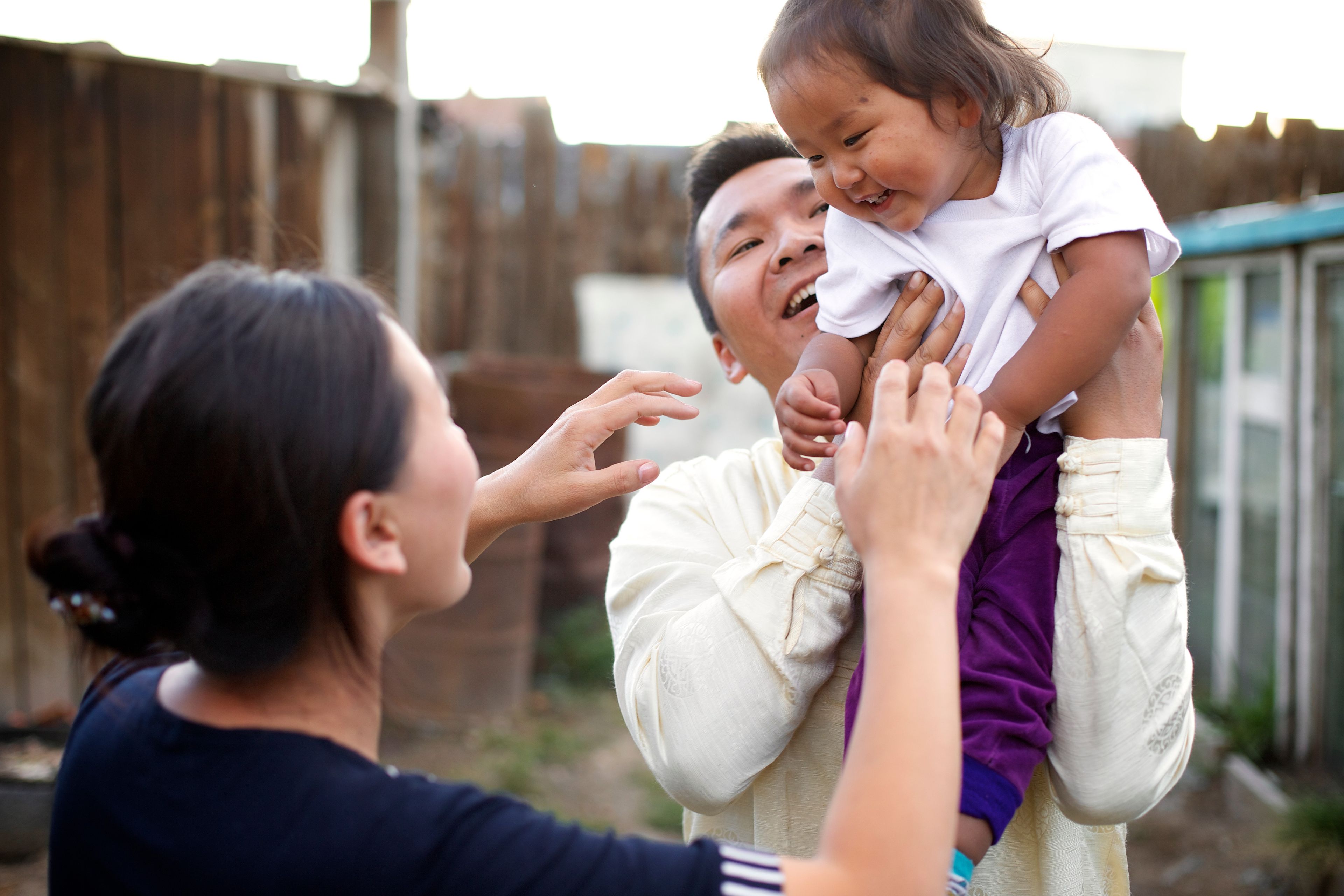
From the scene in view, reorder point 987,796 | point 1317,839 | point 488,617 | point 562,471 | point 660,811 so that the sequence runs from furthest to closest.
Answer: point 488,617 → point 660,811 → point 1317,839 → point 562,471 → point 987,796

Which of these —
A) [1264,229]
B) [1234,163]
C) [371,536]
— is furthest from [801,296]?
[1234,163]

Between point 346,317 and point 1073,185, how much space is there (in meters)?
1.09

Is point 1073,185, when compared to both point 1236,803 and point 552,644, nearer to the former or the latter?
point 1236,803

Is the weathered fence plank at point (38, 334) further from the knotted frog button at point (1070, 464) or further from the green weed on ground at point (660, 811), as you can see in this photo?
the knotted frog button at point (1070, 464)

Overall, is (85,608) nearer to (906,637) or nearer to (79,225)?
(906,637)

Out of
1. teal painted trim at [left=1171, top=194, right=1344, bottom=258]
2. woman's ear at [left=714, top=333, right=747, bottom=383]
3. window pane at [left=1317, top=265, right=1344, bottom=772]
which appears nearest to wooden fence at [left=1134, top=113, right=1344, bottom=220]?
teal painted trim at [left=1171, top=194, right=1344, bottom=258]

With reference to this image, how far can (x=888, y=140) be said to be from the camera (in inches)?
65.9

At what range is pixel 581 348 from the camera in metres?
6.99

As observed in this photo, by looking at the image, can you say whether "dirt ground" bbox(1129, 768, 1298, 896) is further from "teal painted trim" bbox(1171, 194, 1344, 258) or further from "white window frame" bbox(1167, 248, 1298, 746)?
"teal painted trim" bbox(1171, 194, 1344, 258)

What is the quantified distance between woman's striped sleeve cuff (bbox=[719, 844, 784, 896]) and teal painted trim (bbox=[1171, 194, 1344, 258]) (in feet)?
10.9

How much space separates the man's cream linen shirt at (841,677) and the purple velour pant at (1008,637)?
34mm

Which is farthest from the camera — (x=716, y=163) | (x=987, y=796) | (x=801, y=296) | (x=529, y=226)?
(x=529, y=226)

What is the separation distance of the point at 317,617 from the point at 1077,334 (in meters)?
1.09

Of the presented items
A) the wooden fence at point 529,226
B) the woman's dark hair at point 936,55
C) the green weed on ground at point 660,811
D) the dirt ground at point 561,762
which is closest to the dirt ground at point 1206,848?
the green weed on ground at point 660,811
